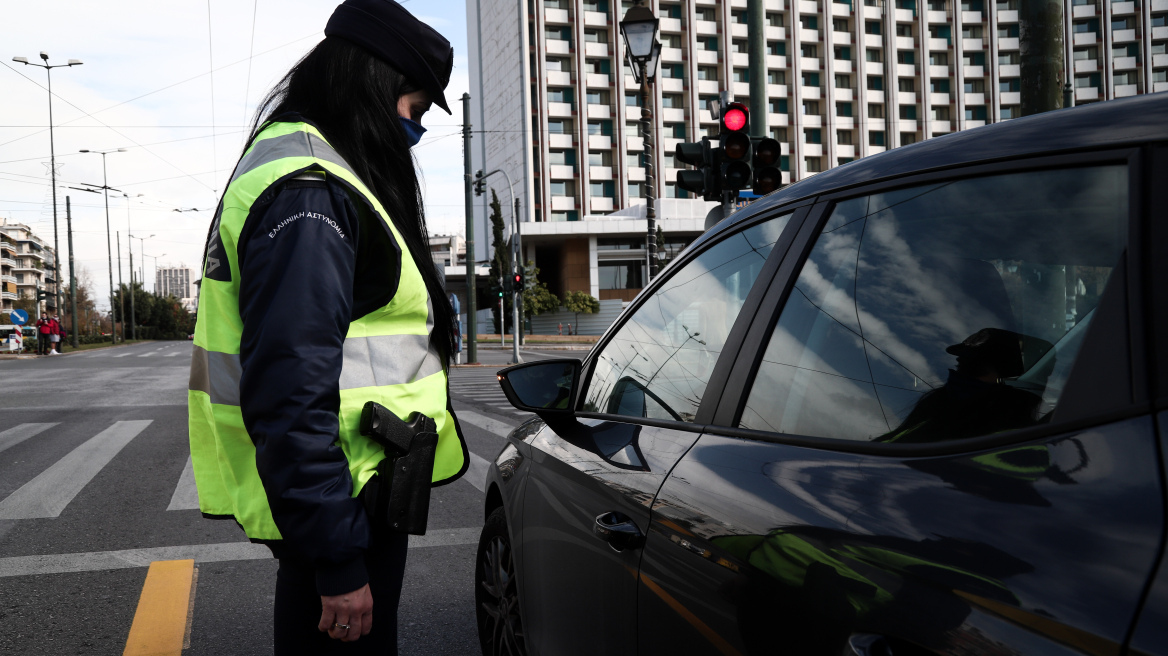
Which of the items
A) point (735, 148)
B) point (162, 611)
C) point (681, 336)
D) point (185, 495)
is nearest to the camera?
point (681, 336)

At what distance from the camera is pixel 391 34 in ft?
5.70

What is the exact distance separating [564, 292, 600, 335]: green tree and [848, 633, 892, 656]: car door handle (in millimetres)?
54561

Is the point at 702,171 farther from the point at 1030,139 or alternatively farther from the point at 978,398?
the point at 978,398

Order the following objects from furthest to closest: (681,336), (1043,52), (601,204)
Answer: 1. (601,204)
2. (1043,52)
3. (681,336)

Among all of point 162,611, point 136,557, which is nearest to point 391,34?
point 162,611

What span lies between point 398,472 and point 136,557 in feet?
11.5

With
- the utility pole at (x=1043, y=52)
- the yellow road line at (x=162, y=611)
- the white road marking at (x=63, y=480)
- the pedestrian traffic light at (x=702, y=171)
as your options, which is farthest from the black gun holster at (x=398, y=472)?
the pedestrian traffic light at (x=702, y=171)

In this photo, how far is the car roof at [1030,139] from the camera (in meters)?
0.89

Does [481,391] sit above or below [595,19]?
below

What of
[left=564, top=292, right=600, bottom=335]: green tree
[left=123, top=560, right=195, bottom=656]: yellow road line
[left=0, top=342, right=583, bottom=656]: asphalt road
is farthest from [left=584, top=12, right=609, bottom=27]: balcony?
[left=123, top=560, right=195, bottom=656]: yellow road line

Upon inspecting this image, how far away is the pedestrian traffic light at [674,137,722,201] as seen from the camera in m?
8.11

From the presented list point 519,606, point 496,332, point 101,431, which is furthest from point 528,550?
point 496,332

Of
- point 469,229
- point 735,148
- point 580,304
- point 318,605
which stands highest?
point 469,229

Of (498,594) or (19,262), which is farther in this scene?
(19,262)
